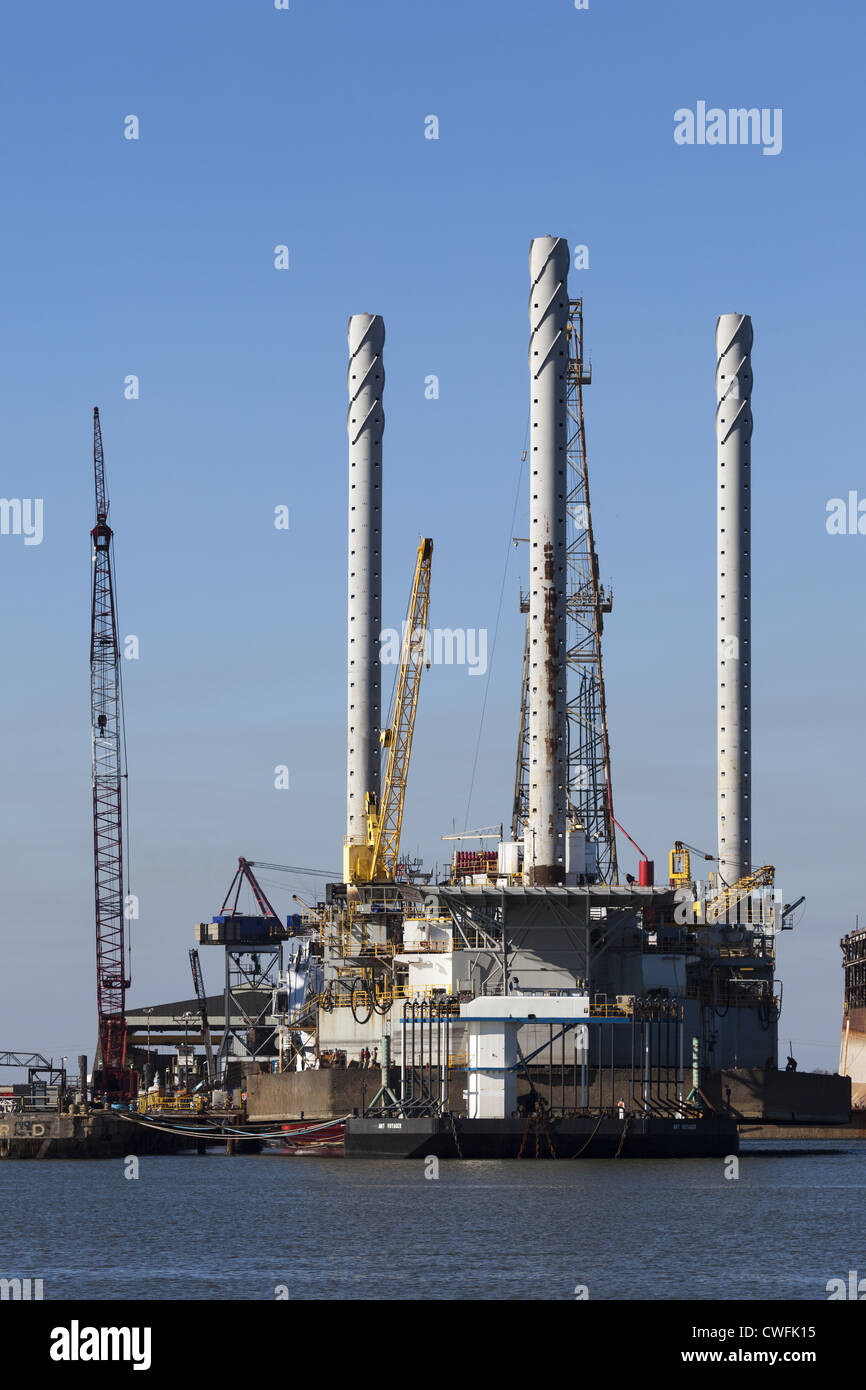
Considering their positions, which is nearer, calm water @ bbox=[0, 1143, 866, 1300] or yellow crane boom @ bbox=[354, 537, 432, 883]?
calm water @ bbox=[0, 1143, 866, 1300]

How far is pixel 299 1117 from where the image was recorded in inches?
5822

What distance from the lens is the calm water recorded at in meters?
71.6

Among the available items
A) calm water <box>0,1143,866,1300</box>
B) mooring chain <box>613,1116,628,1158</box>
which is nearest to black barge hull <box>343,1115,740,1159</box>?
mooring chain <box>613,1116,628,1158</box>

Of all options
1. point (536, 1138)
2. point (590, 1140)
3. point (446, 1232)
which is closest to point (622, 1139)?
point (590, 1140)

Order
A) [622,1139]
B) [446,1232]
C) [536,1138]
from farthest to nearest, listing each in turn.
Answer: [536,1138], [622,1139], [446,1232]

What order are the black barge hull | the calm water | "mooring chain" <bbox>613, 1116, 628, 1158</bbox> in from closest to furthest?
1. the calm water
2. the black barge hull
3. "mooring chain" <bbox>613, 1116, 628, 1158</bbox>

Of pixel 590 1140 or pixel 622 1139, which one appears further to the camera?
pixel 590 1140

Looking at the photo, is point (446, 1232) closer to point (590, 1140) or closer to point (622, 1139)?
point (590, 1140)

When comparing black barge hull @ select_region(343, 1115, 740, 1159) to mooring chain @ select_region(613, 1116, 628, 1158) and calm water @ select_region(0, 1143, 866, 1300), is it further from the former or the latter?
calm water @ select_region(0, 1143, 866, 1300)

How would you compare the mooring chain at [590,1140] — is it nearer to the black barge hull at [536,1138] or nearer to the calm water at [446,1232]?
the black barge hull at [536,1138]

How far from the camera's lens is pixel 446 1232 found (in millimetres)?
85188
